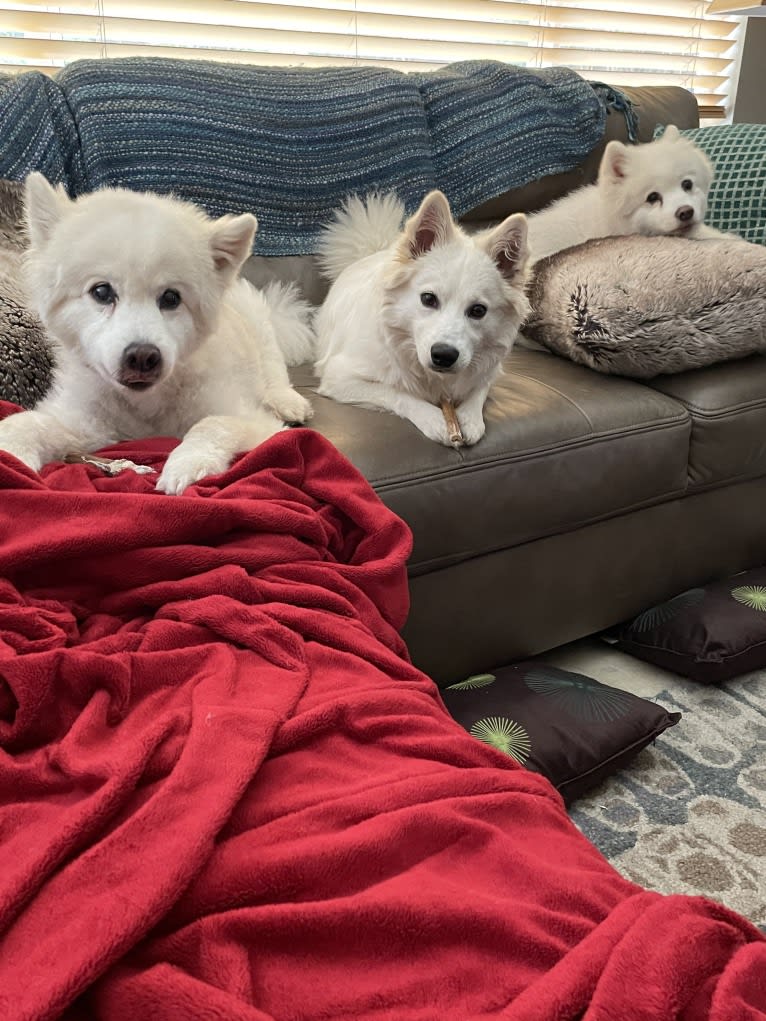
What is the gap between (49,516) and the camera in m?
1.01

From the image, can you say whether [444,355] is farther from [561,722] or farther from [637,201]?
[637,201]

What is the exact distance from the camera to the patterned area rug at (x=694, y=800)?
1.39m

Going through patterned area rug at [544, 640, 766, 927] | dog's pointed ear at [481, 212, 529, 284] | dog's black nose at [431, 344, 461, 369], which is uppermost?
dog's pointed ear at [481, 212, 529, 284]

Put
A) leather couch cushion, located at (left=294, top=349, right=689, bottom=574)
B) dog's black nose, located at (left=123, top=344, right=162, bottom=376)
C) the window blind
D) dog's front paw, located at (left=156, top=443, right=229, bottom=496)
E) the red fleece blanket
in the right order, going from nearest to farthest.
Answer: the red fleece blanket < dog's front paw, located at (left=156, top=443, right=229, bottom=496) < dog's black nose, located at (left=123, top=344, right=162, bottom=376) < leather couch cushion, located at (left=294, top=349, right=689, bottom=574) < the window blind

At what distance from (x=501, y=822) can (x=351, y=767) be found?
149 mm

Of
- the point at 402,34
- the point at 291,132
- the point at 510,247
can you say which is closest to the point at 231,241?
the point at 510,247

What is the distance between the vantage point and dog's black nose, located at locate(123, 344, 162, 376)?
4.31 ft

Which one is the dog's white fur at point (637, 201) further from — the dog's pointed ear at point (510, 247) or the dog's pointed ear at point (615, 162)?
the dog's pointed ear at point (510, 247)

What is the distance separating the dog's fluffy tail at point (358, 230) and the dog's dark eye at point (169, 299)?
102cm

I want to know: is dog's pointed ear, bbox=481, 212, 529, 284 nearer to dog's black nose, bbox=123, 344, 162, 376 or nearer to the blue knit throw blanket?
the blue knit throw blanket

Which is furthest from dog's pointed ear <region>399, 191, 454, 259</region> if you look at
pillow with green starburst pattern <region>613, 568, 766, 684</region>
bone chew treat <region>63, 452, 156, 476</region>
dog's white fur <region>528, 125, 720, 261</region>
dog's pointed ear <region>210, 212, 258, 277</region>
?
pillow with green starburst pattern <region>613, 568, 766, 684</region>

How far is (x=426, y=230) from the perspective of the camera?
1.91 meters

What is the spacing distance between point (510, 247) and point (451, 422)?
48 centimetres

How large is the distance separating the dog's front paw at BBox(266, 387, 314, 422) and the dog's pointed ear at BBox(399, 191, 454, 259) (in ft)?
1.52
